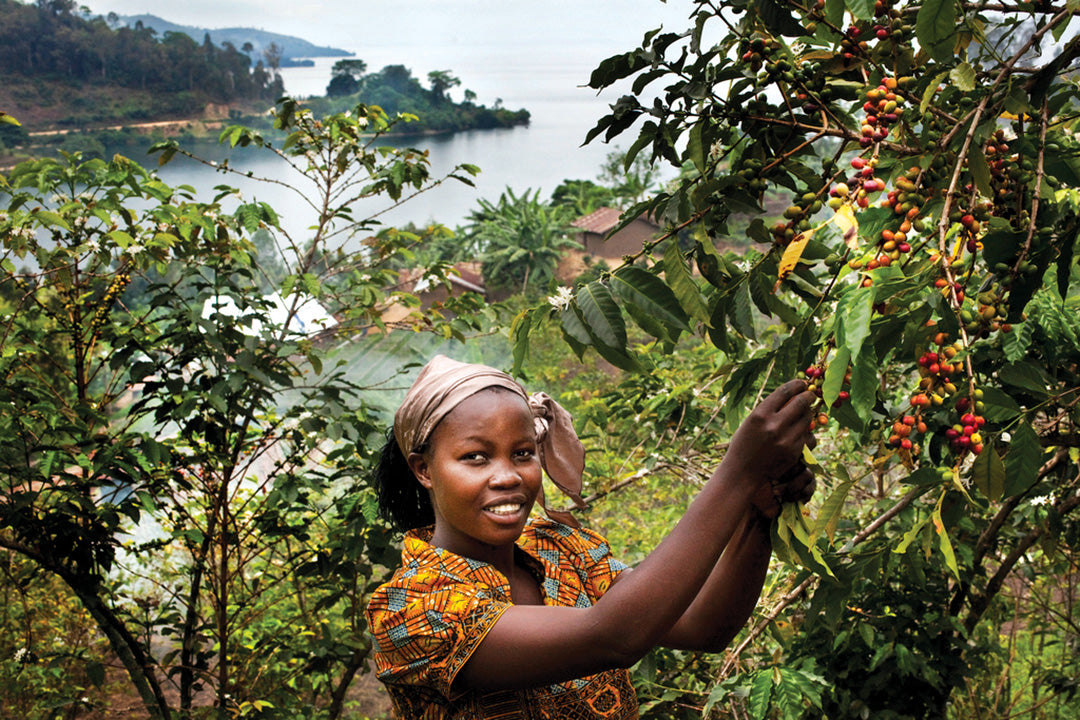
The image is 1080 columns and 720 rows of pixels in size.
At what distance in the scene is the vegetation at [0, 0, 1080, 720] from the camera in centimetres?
Result: 98

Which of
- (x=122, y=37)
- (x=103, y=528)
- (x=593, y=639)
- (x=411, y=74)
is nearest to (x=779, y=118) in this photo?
(x=593, y=639)

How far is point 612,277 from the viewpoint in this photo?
1038mm

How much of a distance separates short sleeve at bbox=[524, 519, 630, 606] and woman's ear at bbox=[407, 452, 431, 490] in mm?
191

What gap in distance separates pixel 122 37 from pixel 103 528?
6.34 meters

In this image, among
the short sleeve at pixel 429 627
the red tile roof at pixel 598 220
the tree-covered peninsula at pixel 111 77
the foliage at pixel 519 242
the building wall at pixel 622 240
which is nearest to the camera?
the short sleeve at pixel 429 627

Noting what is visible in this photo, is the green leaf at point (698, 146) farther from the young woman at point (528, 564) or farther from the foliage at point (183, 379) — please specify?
the foliage at point (183, 379)

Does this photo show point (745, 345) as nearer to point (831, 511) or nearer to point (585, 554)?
point (585, 554)

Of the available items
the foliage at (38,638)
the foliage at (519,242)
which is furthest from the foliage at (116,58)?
the foliage at (519,242)

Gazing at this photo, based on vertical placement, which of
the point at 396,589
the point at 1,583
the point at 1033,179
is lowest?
the point at 1,583

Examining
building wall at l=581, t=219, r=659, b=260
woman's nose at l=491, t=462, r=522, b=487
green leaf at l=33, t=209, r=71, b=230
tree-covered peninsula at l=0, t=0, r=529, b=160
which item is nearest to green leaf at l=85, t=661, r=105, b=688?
green leaf at l=33, t=209, r=71, b=230

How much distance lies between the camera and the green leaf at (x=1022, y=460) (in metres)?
1.02

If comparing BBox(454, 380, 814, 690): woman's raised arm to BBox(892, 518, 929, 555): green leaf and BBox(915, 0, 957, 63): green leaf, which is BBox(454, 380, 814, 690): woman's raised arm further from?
BBox(915, 0, 957, 63): green leaf

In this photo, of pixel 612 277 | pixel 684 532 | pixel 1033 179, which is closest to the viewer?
pixel 684 532

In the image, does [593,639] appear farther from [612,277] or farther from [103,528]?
[103,528]
